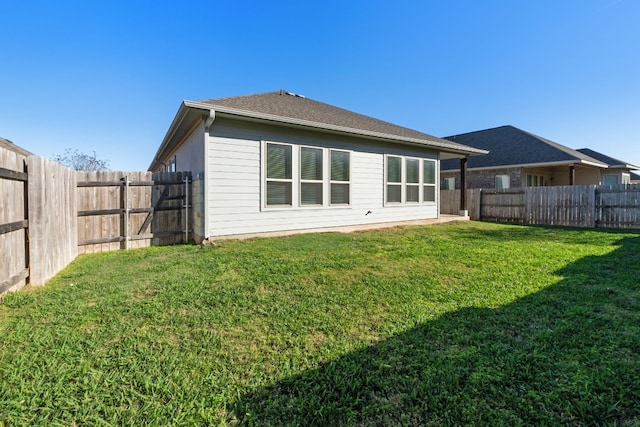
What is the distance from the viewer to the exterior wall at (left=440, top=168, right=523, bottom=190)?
1664cm

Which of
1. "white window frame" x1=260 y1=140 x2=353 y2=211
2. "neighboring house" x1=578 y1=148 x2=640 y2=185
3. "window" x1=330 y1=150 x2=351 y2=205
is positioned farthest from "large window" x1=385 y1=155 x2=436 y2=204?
"neighboring house" x1=578 y1=148 x2=640 y2=185

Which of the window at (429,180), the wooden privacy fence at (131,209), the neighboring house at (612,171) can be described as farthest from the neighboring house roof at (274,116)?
the neighboring house at (612,171)

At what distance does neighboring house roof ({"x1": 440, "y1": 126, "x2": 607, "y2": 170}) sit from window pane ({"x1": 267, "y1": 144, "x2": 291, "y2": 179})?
14412mm

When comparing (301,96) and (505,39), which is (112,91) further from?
(505,39)

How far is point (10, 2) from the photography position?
293 inches

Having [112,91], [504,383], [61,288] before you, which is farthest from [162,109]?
[504,383]

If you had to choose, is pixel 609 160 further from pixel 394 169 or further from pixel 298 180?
pixel 298 180

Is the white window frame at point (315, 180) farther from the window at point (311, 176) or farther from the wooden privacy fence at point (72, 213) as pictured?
the wooden privacy fence at point (72, 213)

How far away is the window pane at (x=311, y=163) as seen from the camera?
26.8 feet

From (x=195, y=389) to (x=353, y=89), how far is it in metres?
16.6

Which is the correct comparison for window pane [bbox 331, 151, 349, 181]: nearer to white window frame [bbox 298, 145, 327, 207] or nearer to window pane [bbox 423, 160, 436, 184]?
white window frame [bbox 298, 145, 327, 207]

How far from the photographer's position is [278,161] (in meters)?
7.79

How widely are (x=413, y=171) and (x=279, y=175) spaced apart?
556 centimetres

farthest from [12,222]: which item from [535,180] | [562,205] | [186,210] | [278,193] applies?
[535,180]
